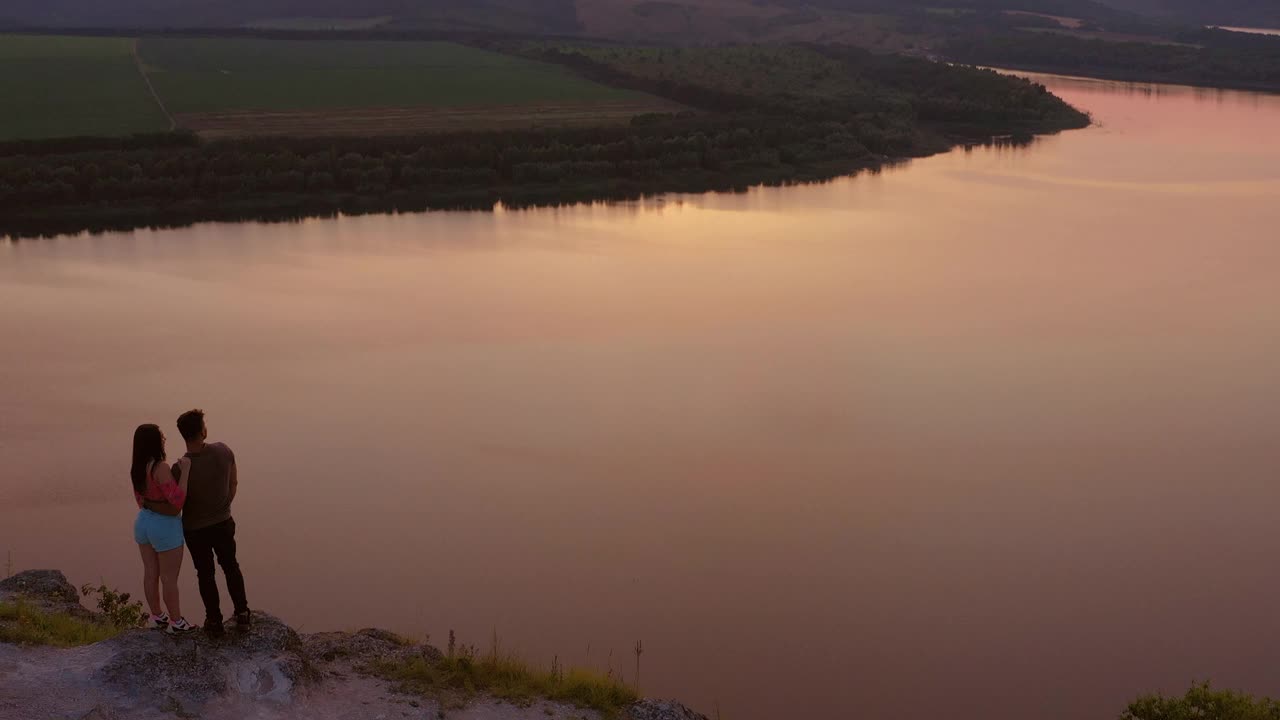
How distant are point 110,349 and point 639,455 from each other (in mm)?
7217

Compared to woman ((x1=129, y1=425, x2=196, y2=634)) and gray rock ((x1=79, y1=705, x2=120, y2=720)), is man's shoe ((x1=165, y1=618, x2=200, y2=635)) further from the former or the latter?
gray rock ((x1=79, y1=705, x2=120, y2=720))

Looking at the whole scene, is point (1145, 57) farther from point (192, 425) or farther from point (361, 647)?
point (192, 425)

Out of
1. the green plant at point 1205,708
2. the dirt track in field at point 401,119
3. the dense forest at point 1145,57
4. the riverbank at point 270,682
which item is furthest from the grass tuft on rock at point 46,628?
the dense forest at point 1145,57

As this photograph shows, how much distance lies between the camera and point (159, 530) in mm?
6770

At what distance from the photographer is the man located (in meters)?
6.68

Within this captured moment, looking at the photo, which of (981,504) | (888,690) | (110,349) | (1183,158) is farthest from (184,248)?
(1183,158)

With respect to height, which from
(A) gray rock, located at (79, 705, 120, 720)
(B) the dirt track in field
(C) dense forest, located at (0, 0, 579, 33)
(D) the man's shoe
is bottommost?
(A) gray rock, located at (79, 705, 120, 720)

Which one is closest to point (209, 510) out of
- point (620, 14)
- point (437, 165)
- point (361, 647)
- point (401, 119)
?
point (361, 647)

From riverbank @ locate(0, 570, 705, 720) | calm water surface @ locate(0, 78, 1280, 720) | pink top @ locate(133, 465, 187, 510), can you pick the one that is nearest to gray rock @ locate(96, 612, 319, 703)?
riverbank @ locate(0, 570, 705, 720)

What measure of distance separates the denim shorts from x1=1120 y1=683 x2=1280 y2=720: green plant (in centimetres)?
533

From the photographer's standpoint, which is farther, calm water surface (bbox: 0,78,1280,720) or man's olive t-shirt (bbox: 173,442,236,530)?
calm water surface (bbox: 0,78,1280,720)

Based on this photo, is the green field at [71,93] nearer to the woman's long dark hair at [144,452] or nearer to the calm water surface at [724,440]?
the calm water surface at [724,440]

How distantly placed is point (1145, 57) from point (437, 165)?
3881 cm

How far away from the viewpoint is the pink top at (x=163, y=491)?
6.56 metres
